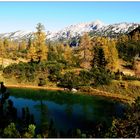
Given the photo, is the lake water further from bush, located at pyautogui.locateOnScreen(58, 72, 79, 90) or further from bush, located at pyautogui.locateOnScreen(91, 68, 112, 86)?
bush, located at pyautogui.locateOnScreen(91, 68, 112, 86)

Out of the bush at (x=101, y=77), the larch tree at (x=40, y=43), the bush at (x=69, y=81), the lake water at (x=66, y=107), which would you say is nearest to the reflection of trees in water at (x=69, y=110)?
the lake water at (x=66, y=107)

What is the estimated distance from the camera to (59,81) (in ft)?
190

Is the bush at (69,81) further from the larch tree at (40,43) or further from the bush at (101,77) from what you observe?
the larch tree at (40,43)

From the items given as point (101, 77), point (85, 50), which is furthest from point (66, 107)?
point (85, 50)

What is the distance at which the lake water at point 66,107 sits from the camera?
35.3 meters

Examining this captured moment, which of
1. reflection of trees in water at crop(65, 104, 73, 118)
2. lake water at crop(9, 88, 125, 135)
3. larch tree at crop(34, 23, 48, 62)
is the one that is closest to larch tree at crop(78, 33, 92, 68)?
larch tree at crop(34, 23, 48, 62)

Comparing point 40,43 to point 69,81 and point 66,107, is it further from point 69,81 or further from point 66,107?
point 66,107

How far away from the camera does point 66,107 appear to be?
44.2 meters

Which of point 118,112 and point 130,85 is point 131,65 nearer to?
point 130,85

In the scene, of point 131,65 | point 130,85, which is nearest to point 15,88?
point 130,85

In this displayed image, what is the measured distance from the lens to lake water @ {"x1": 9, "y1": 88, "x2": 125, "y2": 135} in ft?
116

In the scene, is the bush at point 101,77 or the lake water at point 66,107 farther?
the bush at point 101,77

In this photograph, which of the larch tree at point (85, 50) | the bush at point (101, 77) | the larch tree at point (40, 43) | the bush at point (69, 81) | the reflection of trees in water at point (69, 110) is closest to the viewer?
the reflection of trees in water at point (69, 110)

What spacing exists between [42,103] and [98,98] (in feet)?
29.7
